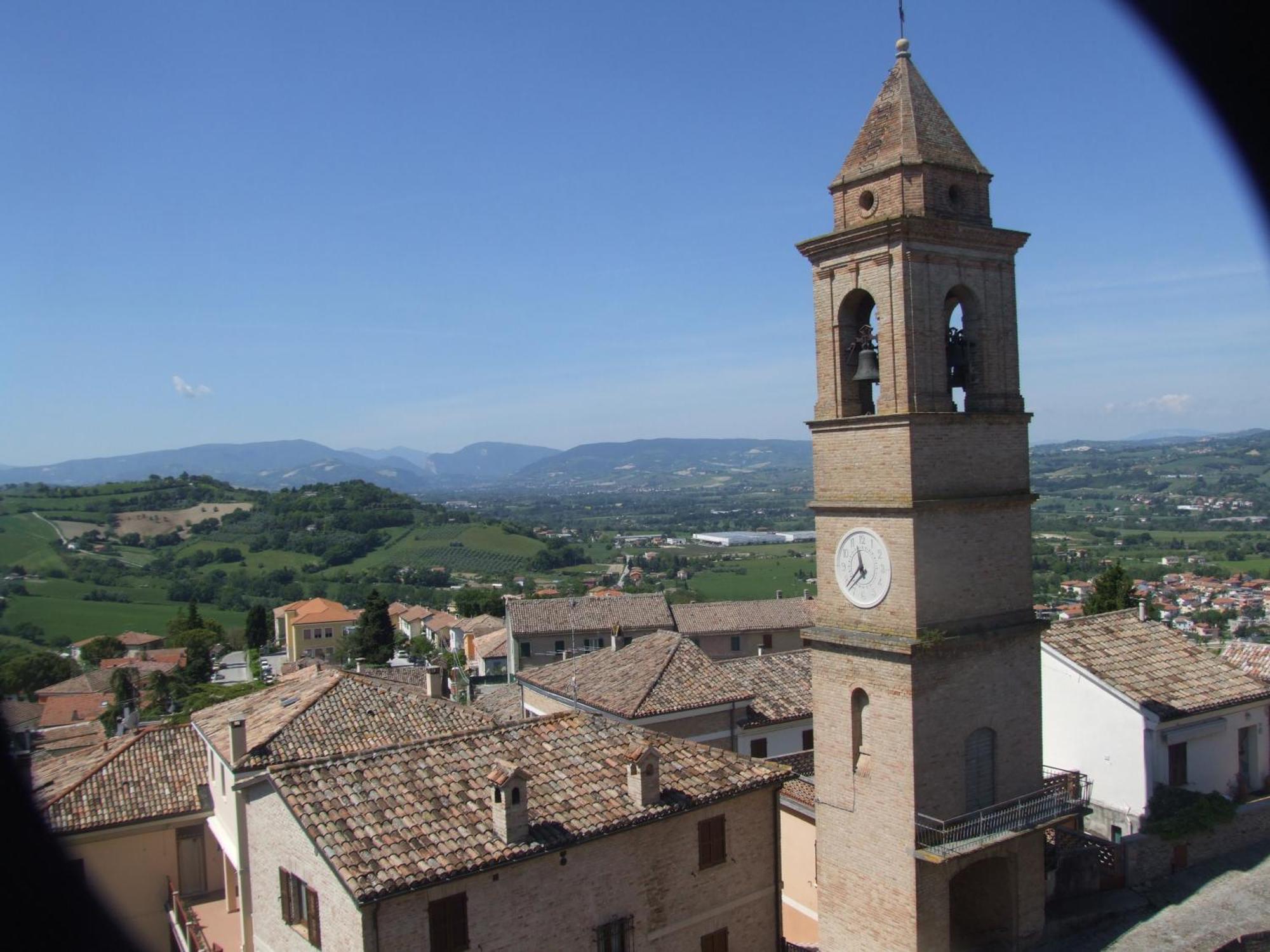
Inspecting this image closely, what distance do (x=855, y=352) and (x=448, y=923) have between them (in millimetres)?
→ 10623

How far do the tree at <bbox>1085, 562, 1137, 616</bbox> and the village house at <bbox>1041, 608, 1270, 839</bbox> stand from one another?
8.17 meters

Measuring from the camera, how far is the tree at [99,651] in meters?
66.2

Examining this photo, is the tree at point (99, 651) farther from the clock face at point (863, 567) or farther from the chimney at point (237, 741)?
the clock face at point (863, 567)

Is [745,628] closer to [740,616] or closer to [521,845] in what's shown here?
[740,616]

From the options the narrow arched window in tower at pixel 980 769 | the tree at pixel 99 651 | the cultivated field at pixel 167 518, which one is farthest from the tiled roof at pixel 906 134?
the cultivated field at pixel 167 518

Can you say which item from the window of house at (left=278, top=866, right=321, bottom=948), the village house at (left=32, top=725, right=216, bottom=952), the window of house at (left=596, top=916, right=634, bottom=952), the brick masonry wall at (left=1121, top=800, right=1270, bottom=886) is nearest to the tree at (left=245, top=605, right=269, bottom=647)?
the village house at (left=32, top=725, right=216, bottom=952)

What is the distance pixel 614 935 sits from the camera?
13586 mm

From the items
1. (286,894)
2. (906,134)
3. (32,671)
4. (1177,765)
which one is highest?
(906,134)

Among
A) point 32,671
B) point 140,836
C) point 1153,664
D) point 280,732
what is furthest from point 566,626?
point 1153,664

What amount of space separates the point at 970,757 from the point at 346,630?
66.6 meters

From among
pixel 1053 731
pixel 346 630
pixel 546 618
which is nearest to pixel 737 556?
pixel 346 630

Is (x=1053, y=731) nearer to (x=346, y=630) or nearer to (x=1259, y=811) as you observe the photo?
(x=1259, y=811)

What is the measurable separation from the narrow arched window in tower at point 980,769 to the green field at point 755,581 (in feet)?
246

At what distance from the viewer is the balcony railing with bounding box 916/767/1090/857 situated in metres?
14.2
